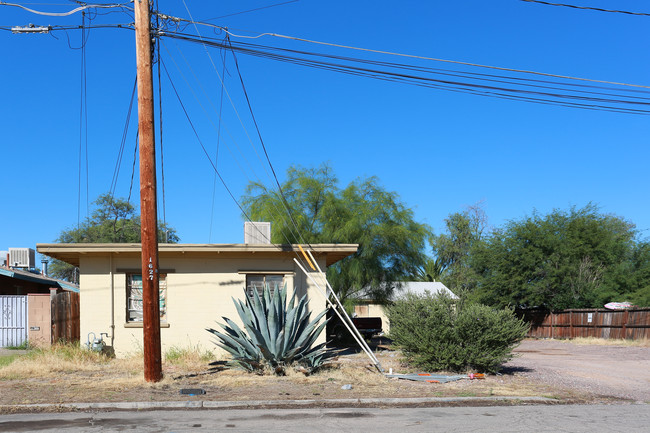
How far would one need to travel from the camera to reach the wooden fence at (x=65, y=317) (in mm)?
17094

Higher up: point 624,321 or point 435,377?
point 435,377

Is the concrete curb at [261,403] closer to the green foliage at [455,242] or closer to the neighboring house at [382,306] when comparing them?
the neighboring house at [382,306]

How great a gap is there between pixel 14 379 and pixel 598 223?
32.7 m

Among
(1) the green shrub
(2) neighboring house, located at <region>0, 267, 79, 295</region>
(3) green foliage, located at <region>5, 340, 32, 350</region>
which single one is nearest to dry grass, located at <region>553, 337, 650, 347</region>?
(1) the green shrub

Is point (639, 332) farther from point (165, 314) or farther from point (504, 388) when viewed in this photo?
point (165, 314)

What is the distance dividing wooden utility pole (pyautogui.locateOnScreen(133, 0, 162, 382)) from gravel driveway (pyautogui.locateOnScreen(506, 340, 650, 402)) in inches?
309

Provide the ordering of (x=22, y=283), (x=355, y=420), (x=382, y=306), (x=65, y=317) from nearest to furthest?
(x=355, y=420), (x=65, y=317), (x=382, y=306), (x=22, y=283)

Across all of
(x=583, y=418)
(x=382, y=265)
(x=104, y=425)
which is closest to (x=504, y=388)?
(x=583, y=418)

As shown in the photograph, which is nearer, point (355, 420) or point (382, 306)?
point (355, 420)

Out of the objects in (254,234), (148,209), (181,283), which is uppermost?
(148,209)

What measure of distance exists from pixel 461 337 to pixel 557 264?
22.9 meters

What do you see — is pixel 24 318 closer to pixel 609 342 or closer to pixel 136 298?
pixel 136 298

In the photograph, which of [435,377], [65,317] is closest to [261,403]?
[435,377]

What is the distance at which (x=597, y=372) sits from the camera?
48.1 feet
